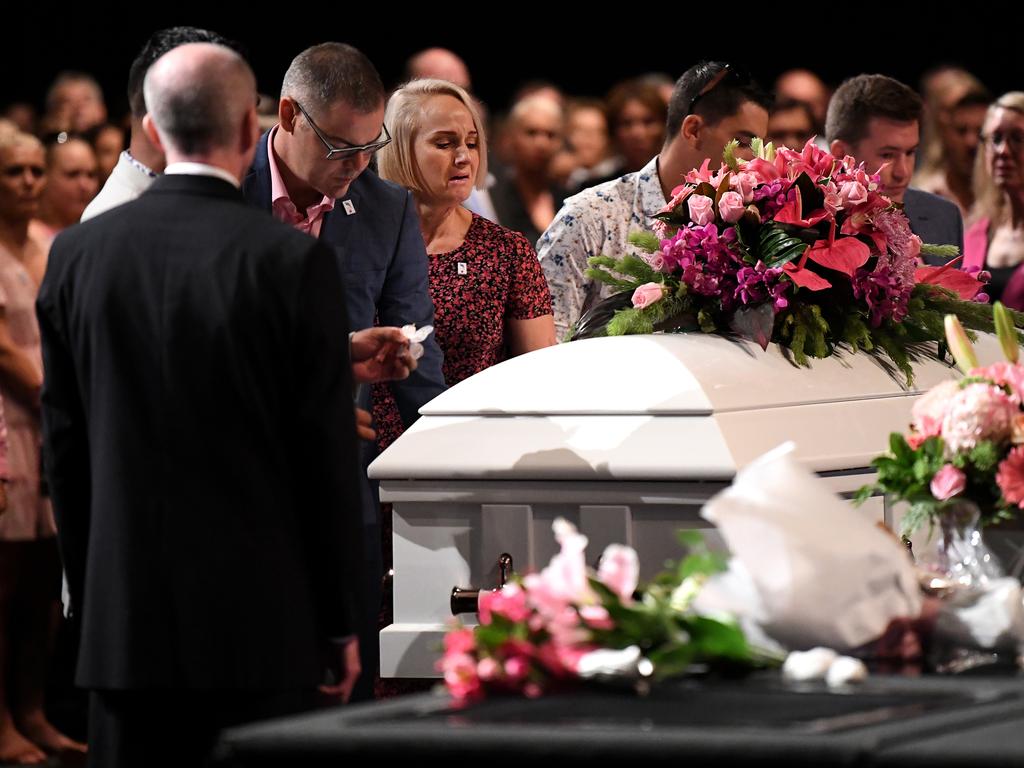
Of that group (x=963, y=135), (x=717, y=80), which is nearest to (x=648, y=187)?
(x=717, y=80)

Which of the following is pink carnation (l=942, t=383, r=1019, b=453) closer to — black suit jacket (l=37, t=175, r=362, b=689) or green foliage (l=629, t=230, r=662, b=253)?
black suit jacket (l=37, t=175, r=362, b=689)

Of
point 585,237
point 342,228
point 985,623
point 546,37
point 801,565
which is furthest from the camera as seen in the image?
point 546,37

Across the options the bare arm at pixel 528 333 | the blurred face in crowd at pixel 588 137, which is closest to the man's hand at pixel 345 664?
the bare arm at pixel 528 333

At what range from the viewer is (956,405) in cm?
255

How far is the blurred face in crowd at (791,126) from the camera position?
21.2ft

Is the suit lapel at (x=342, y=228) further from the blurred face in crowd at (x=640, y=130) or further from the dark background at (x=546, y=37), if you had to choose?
the dark background at (x=546, y=37)

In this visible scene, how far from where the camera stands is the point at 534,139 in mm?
6766

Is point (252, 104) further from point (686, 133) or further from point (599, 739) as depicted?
point (686, 133)

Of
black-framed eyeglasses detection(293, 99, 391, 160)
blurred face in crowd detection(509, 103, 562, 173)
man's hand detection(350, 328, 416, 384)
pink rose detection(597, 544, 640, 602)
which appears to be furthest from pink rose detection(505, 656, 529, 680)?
blurred face in crowd detection(509, 103, 562, 173)

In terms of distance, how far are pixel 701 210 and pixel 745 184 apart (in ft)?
0.31

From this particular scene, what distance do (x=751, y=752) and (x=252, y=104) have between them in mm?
1389

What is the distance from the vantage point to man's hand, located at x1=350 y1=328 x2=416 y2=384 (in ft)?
10.5

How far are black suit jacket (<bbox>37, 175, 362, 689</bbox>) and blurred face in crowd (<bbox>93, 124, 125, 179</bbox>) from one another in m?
3.92

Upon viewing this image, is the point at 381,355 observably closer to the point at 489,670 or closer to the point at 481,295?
the point at 481,295
